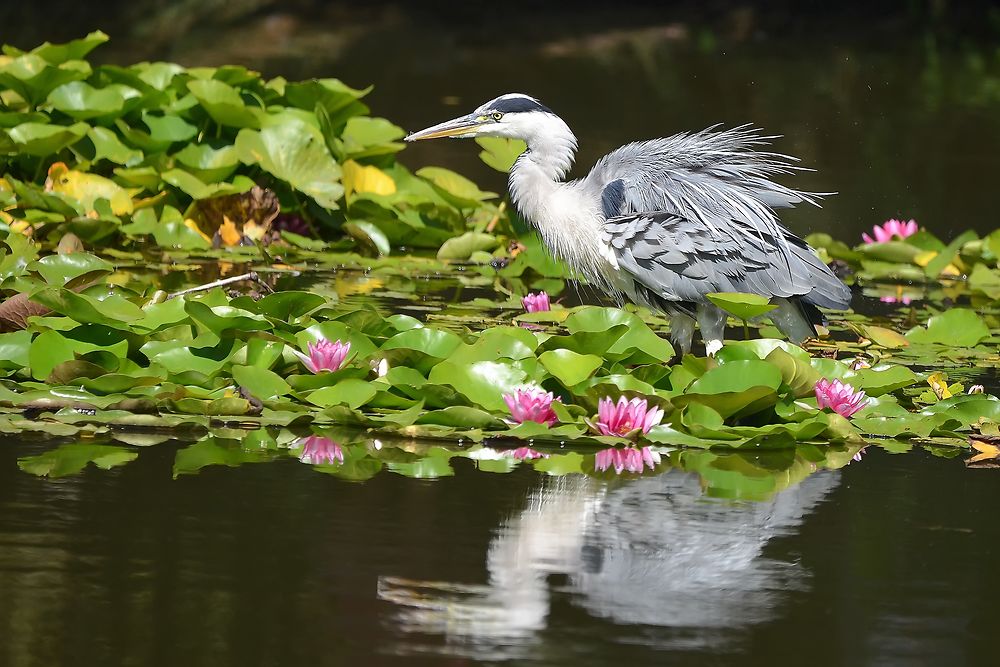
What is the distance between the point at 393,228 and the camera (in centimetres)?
845

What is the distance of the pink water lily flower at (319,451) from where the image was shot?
15.3ft

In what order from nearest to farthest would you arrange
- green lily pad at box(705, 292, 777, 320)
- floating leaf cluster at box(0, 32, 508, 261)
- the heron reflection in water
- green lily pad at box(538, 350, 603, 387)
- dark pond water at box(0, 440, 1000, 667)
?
dark pond water at box(0, 440, 1000, 667), the heron reflection in water, green lily pad at box(538, 350, 603, 387), green lily pad at box(705, 292, 777, 320), floating leaf cluster at box(0, 32, 508, 261)

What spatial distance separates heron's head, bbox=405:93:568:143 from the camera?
638 centimetres

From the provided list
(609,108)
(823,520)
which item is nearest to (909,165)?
(609,108)

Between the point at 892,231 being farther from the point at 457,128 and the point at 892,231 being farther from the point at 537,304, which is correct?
the point at 457,128

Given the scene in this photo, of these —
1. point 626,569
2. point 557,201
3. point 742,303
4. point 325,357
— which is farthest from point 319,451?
point 557,201

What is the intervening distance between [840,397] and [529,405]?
39.4 inches

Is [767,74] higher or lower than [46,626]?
higher

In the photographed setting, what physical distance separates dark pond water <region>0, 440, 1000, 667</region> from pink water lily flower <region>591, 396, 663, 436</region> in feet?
0.64

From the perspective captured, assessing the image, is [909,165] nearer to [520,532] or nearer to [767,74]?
[767,74]

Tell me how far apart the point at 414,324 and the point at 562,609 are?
6.85ft

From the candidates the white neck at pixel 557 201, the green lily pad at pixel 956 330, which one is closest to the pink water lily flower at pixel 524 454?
the white neck at pixel 557 201

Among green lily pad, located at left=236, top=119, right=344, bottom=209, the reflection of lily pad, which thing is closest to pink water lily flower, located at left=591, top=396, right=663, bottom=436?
the reflection of lily pad

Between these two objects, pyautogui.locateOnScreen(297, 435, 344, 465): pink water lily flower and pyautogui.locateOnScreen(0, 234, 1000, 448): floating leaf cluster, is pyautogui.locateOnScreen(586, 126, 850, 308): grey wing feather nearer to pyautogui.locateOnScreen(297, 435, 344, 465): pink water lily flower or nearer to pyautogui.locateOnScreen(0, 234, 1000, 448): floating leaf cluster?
pyautogui.locateOnScreen(0, 234, 1000, 448): floating leaf cluster
